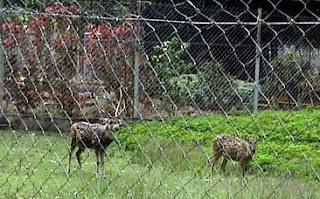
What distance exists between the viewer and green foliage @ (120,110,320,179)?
514 centimetres

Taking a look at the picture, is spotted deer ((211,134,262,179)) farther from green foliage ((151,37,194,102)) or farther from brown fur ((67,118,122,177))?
green foliage ((151,37,194,102))

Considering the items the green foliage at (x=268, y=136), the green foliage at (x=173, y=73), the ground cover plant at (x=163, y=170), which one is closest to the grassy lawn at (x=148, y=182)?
the ground cover plant at (x=163, y=170)

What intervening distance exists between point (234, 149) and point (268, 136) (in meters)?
1.95

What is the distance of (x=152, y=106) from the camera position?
3441 mm

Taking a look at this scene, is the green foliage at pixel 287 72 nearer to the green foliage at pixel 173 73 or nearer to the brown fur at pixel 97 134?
the green foliage at pixel 173 73

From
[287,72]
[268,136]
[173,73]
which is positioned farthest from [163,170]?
[287,72]

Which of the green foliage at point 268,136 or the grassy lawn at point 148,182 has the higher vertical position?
the grassy lawn at point 148,182

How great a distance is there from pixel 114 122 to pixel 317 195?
152 centimetres

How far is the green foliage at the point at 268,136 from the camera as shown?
514 centimetres

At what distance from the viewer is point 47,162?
18.4 feet

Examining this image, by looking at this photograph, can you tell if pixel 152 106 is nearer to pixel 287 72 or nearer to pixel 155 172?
pixel 155 172

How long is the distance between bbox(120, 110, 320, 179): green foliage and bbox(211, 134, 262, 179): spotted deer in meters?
0.09

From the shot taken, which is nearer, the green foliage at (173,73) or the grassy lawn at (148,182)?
the grassy lawn at (148,182)

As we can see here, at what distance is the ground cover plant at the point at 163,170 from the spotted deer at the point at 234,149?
0.09m
